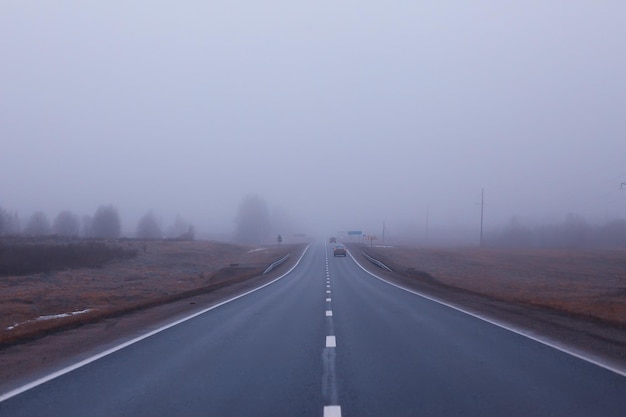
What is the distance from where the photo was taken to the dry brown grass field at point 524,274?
35844 millimetres

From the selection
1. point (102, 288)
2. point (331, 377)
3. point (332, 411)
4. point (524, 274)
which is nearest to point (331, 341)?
point (331, 377)

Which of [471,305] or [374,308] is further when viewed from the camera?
[471,305]

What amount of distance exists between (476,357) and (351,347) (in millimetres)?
2487

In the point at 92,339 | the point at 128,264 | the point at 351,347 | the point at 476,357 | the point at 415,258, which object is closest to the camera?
the point at 476,357

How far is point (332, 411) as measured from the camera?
28.9 feet

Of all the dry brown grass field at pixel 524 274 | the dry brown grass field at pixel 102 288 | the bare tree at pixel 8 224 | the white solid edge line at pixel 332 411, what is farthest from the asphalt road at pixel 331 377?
the bare tree at pixel 8 224

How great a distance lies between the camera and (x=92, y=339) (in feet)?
54.9

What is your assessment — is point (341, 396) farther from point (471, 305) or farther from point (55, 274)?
point (55, 274)

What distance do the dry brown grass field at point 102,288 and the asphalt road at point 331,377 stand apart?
15.9ft

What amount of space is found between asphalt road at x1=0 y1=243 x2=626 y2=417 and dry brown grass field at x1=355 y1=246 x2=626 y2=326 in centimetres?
1162

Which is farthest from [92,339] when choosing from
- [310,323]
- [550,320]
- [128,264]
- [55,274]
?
[128,264]

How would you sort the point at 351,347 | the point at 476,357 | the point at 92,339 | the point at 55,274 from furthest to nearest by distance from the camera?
the point at 55,274
the point at 92,339
the point at 351,347
the point at 476,357

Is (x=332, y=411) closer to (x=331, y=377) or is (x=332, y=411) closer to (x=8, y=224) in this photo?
(x=331, y=377)

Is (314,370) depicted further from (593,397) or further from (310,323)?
(310,323)
